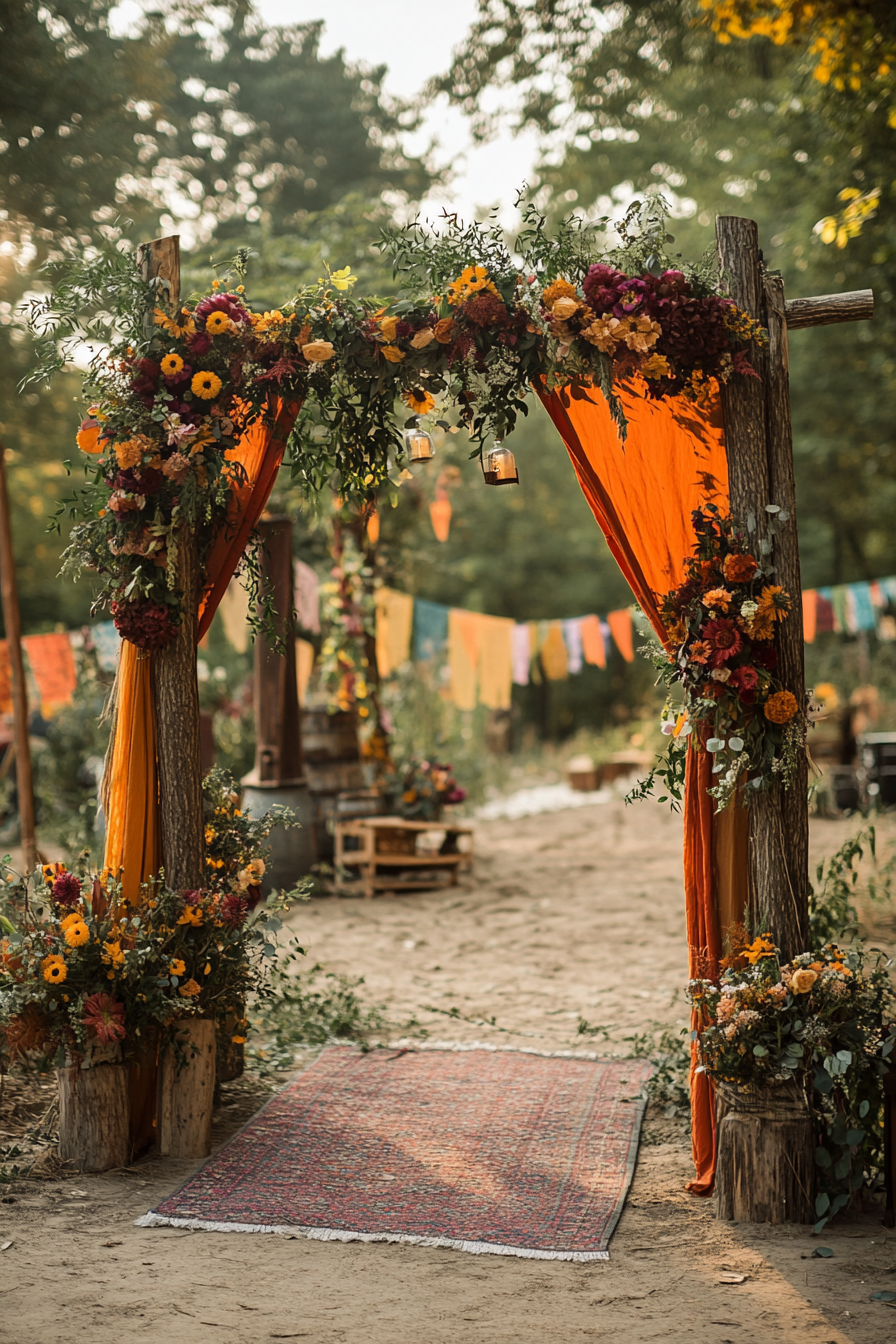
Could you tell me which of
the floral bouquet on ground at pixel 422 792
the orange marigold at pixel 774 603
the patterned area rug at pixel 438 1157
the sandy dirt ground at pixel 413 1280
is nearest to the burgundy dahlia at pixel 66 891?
the sandy dirt ground at pixel 413 1280

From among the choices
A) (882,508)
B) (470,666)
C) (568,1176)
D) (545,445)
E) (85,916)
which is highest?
(545,445)

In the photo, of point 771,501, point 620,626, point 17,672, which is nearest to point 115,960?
point 17,672

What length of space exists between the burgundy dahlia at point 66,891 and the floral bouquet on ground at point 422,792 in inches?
183

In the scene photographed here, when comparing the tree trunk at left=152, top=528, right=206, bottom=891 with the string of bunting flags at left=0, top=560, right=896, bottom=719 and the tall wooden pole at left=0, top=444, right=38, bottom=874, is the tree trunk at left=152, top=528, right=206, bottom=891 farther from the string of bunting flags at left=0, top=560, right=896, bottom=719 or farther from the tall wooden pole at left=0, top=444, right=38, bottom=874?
the string of bunting flags at left=0, top=560, right=896, bottom=719

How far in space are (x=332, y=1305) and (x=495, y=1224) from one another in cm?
65

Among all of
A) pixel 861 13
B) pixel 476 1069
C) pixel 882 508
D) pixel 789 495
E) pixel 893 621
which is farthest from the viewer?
pixel 882 508

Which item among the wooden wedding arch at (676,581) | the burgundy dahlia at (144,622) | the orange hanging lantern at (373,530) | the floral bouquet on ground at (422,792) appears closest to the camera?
the wooden wedding arch at (676,581)

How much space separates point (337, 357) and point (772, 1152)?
9.35 feet

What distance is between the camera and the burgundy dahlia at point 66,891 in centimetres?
390

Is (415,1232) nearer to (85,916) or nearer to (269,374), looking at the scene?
(85,916)

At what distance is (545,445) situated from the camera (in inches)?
848

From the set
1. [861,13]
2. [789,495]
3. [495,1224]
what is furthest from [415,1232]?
[861,13]

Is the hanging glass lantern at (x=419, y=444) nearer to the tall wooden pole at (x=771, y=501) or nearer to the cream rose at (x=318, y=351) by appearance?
the cream rose at (x=318, y=351)

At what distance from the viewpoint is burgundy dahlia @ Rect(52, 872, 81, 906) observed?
12.8ft
